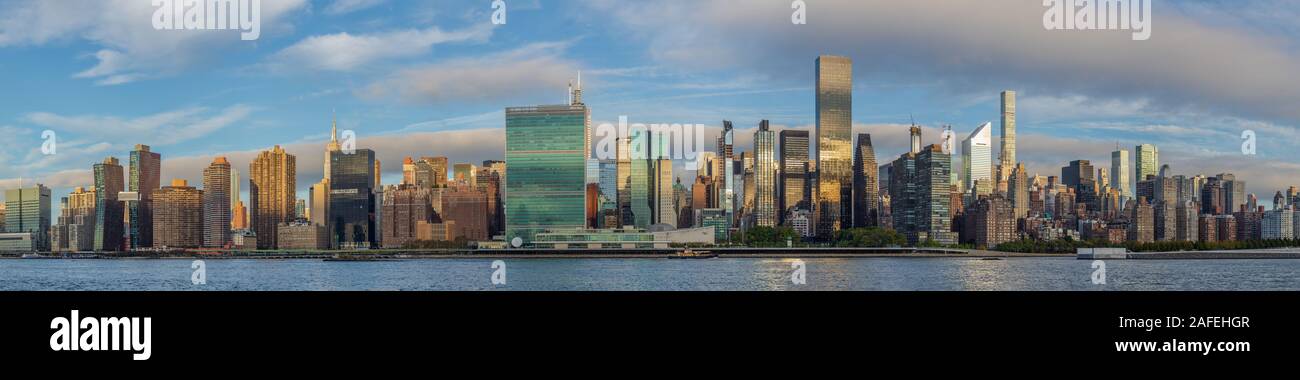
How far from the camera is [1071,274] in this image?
76.2 metres

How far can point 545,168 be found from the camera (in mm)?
135250

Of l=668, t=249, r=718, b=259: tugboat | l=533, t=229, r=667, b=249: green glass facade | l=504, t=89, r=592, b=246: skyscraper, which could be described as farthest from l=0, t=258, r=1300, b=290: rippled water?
l=504, t=89, r=592, b=246: skyscraper

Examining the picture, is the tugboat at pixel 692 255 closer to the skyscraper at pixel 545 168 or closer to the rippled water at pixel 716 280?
the skyscraper at pixel 545 168

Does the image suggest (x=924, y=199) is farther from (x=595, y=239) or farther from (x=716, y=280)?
(x=716, y=280)

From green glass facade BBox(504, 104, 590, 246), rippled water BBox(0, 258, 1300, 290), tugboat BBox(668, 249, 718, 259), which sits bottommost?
tugboat BBox(668, 249, 718, 259)

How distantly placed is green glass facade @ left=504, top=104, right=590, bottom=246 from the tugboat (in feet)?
62.5

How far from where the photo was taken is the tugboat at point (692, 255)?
385 feet

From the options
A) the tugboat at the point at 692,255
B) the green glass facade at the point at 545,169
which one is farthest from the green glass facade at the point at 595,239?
the tugboat at the point at 692,255

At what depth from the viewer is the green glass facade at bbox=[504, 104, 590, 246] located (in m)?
133

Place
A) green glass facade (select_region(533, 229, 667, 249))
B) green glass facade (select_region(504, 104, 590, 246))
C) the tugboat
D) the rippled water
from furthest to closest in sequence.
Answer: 1. green glass facade (select_region(504, 104, 590, 246))
2. green glass facade (select_region(533, 229, 667, 249))
3. the tugboat
4. the rippled water

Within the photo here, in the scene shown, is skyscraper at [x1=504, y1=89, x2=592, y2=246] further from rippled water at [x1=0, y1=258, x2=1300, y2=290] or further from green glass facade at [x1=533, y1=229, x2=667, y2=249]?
rippled water at [x1=0, y1=258, x2=1300, y2=290]
